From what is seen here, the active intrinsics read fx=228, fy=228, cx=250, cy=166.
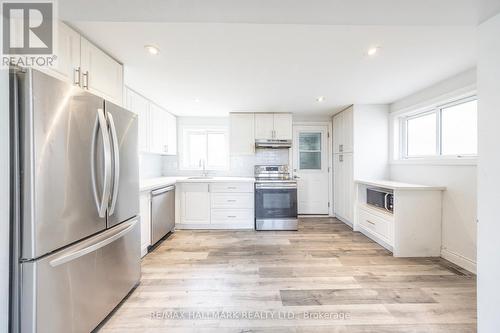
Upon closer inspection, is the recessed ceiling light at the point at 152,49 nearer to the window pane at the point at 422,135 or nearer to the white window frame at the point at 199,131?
the white window frame at the point at 199,131

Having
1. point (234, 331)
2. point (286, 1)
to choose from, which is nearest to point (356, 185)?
point (234, 331)

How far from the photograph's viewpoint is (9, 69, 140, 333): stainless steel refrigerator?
45.2 inches

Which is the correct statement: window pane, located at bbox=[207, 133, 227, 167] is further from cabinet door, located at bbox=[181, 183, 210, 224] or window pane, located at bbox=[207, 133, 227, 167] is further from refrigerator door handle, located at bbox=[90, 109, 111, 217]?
refrigerator door handle, located at bbox=[90, 109, 111, 217]

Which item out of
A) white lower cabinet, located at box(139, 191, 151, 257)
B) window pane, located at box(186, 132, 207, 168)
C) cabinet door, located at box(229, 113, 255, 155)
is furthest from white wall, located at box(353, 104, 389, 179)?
white lower cabinet, located at box(139, 191, 151, 257)

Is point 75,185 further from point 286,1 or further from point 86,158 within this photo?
point 286,1

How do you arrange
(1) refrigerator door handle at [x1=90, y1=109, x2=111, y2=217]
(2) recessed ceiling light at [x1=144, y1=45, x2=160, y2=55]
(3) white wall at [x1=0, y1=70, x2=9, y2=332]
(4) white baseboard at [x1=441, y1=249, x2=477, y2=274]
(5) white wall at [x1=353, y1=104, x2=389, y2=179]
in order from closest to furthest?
(3) white wall at [x1=0, y1=70, x2=9, y2=332]
(1) refrigerator door handle at [x1=90, y1=109, x2=111, y2=217]
(2) recessed ceiling light at [x1=144, y1=45, x2=160, y2=55]
(4) white baseboard at [x1=441, y1=249, x2=477, y2=274]
(5) white wall at [x1=353, y1=104, x2=389, y2=179]

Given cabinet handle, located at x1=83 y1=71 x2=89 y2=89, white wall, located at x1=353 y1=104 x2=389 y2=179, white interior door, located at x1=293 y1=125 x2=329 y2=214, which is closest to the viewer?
cabinet handle, located at x1=83 y1=71 x2=89 y2=89

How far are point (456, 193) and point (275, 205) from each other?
237 cm

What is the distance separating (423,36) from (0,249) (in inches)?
118

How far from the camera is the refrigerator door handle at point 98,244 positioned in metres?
1.28

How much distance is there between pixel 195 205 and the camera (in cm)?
397

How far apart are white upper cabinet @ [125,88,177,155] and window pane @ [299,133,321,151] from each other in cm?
268

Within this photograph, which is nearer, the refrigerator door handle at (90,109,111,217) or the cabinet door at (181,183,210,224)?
the refrigerator door handle at (90,109,111,217)

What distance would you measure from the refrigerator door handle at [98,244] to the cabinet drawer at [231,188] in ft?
6.47
